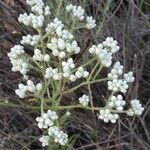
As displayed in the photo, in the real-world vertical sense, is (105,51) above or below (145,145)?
above

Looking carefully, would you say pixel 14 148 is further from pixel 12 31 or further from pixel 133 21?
pixel 133 21

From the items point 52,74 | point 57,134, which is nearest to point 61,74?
point 52,74

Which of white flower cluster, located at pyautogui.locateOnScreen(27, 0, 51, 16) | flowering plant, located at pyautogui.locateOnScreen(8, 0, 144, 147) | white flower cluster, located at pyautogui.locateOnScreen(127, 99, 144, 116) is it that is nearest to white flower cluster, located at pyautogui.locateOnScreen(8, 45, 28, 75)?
flowering plant, located at pyautogui.locateOnScreen(8, 0, 144, 147)

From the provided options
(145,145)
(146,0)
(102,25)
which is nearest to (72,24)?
(102,25)

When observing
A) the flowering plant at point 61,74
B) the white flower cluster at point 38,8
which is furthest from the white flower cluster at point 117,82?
the white flower cluster at point 38,8

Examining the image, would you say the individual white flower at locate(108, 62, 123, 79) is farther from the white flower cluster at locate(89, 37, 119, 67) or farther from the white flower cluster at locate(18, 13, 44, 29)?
the white flower cluster at locate(18, 13, 44, 29)

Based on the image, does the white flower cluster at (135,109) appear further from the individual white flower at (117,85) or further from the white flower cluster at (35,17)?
the white flower cluster at (35,17)
